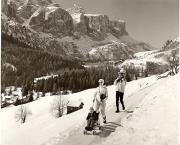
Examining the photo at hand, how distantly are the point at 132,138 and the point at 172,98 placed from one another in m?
4.56

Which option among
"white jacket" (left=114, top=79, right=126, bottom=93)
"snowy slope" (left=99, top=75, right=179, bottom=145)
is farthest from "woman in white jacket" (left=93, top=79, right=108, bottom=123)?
"white jacket" (left=114, top=79, right=126, bottom=93)

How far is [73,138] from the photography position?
71.5 feet

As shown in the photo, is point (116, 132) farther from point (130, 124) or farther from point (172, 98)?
point (172, 98)

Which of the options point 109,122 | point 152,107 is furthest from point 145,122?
point 109,122

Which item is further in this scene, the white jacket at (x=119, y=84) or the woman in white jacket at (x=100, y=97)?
the white jacket at (x=119, y=84)

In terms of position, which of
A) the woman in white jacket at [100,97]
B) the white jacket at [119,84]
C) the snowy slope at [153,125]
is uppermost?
the white jacket at [119,84]

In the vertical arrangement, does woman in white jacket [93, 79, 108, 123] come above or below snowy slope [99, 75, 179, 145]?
above

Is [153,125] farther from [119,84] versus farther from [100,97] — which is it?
[119,84]

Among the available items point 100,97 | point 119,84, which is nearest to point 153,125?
point 100,97

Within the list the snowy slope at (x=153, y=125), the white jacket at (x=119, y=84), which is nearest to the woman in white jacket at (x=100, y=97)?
the snowy slope at (x=153, y=125)

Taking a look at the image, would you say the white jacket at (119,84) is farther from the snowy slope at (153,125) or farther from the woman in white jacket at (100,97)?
the woman in white jacket at (100,97)

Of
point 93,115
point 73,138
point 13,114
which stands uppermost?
point 93,115

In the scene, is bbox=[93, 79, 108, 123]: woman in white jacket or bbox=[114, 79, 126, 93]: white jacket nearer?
bbox=[93, 79, 108, 123]: woman in white jacket

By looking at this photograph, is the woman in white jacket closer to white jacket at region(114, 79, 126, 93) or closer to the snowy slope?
the snowy slope
